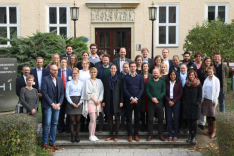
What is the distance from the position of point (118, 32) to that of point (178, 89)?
970cm

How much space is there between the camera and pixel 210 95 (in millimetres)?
7395

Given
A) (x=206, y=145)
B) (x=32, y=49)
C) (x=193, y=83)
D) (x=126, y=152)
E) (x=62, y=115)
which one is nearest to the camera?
(x=126, y=152)

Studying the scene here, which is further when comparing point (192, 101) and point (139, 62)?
point (139, 62)

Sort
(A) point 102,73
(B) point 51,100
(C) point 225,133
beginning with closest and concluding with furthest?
(C) point 225,133
(B) point 51,100
(A) point 102,73

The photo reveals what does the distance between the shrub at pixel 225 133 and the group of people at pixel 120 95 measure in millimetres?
1337

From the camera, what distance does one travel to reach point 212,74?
7340 millimetres

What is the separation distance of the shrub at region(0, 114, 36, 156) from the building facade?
11.2 meters

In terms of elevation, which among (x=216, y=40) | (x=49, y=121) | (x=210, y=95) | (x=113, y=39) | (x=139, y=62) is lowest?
(x=49, y=121)

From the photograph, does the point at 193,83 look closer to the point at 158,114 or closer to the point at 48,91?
the point at 158,114

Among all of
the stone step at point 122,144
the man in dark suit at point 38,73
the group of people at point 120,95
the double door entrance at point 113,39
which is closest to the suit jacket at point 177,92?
the group of people at point 120,95

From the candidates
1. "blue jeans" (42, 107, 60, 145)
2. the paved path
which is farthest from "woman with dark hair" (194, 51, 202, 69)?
"blue jeans" (42, 107, 60, 145)

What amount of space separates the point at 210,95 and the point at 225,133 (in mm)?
2185

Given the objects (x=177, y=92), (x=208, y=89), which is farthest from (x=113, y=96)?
(x=208, y=89)

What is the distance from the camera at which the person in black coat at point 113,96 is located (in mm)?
7105
